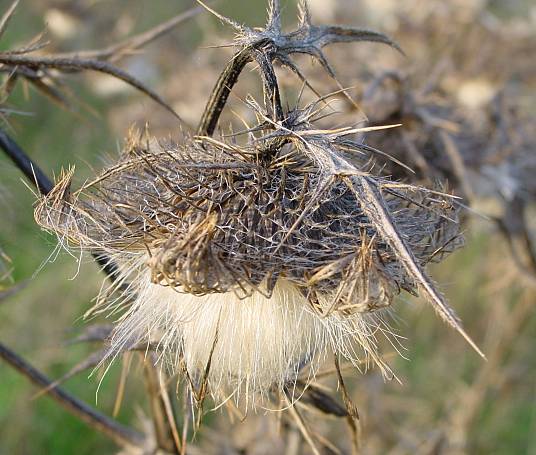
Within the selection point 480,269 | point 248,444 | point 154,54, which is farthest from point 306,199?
point 154,54

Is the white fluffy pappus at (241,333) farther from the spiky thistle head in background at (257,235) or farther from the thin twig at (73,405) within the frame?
the thin twig at (73,405)

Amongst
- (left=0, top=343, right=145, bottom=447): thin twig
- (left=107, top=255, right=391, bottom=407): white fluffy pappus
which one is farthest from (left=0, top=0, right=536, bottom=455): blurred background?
(left=107, top=255, right=391, bottom=407): white fluffy pappus

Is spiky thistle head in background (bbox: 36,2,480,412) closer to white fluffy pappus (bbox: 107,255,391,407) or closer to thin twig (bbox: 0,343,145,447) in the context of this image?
white fluffy pappus (bbox: 107,255,391,407)

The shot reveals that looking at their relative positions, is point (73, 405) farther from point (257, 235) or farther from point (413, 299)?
point (413, 299)

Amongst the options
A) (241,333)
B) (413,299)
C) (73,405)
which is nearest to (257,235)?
(241,333)

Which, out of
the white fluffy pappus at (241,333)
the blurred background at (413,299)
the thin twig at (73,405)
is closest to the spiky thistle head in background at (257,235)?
the white fluffy pappus at (241,333)

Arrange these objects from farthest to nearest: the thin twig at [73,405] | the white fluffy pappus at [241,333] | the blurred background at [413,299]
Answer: the blurred background at [413,299] < the thin twig at [73,405] < the white fluffy pappus at [241,333]
